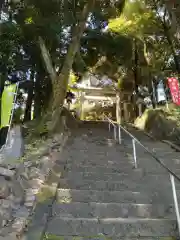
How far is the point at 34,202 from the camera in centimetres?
455

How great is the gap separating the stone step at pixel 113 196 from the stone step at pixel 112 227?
718mm

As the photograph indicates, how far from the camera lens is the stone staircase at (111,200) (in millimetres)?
3959

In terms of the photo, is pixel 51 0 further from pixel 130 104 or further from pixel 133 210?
pixel 130 104

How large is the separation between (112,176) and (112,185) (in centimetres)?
55

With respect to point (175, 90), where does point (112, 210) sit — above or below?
below

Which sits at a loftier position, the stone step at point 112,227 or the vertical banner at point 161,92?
the vertical banner at point 161,92

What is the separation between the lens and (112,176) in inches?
243

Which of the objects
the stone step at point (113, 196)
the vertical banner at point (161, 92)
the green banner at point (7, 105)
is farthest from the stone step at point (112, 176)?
the vertical banner at point (161, 92)

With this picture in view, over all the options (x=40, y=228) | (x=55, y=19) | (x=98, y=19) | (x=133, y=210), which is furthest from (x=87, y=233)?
(x=98, y=19)

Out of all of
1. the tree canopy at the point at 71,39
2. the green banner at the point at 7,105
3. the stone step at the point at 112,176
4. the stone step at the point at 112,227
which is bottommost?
the stone step at the point at 112,227

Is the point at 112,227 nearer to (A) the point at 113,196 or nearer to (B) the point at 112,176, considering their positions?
(A) the point at 113,196

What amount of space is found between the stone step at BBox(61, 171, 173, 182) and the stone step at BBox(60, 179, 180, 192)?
22 centimetres

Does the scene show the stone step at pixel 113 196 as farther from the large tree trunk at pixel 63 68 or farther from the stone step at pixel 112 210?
the large tree trunk at pixel 63 68

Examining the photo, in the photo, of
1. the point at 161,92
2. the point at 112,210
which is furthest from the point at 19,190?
the point at 161,92
